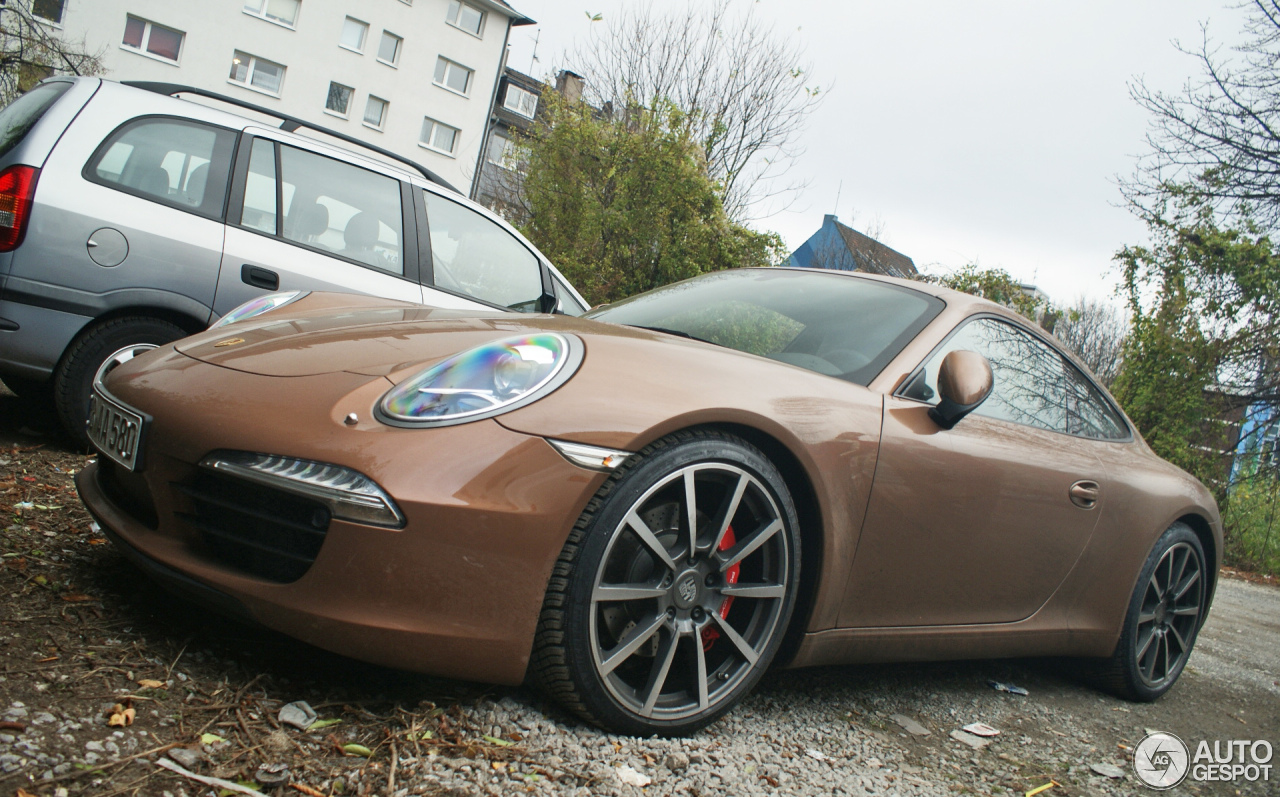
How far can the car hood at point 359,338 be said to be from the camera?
208 centimetres

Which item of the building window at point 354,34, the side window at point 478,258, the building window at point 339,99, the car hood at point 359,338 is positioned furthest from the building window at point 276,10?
the car hood at point 359,338

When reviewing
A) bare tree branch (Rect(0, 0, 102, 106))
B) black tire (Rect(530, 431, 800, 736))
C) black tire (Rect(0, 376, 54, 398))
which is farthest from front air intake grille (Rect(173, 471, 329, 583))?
bare tree branch (Rect(0, 0, 102, 106))

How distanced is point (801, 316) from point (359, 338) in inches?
56.2

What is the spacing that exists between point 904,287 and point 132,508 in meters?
2.45

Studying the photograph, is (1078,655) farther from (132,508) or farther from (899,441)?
(132,508)

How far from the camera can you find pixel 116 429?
6.94ft

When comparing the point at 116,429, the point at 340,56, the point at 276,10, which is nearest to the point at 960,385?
the point at 116,429

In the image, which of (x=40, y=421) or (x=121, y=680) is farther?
(x=40, y=421)

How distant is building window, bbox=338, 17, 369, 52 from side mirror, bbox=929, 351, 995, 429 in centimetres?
3370

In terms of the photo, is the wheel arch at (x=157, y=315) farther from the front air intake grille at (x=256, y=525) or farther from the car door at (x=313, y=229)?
the front air intake grille at (x=256, y=525)

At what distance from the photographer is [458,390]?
6.26 feet

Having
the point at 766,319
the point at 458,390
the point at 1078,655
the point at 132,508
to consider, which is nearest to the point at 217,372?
the point at 132,508

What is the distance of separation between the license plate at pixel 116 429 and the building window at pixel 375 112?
3333cm

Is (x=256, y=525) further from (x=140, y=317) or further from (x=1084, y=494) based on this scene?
(x=1084, y=494)
